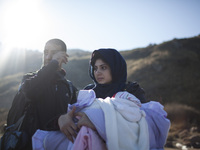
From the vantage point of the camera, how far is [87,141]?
133 cm

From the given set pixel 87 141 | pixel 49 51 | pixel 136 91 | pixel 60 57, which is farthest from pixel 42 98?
pixel 136 91

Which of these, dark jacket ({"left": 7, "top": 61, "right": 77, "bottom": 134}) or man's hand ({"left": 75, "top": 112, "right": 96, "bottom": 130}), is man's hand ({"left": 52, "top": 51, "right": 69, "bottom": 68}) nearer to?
dark jacket ({"left": 7, "top": 61, "right": 77, "bottom": 134})

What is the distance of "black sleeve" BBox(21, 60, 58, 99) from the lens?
6.64ft

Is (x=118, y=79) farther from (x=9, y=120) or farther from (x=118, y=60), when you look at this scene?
(x=9, y=120)

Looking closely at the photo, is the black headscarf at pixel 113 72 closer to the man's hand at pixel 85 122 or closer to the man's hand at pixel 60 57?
the man's hand at pixel 60 57

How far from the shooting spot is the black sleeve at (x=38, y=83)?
2.02 meters

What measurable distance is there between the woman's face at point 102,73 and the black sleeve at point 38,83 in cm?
61

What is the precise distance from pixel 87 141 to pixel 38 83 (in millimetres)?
1086

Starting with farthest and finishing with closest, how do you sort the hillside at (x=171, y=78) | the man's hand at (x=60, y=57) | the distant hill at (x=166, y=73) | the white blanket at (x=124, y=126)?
the distant hill at (x=166, y=73) < the hillside at (x=171, y=78) < the man's hand at (x=60, y=57) < the white blanket at (x=124, y=126)

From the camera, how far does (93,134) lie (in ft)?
4.39

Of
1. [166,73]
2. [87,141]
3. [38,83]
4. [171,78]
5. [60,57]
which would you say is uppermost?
[60,57]

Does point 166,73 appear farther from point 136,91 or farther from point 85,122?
point 85,122

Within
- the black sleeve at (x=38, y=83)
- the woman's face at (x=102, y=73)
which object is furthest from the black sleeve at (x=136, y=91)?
the black sleeve at (x=38, y=83)

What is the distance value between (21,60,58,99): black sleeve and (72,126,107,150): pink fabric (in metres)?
0.98
